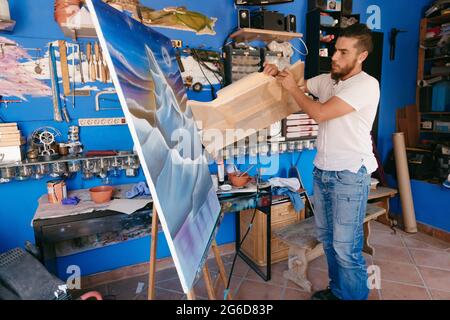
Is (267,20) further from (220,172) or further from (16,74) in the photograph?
(16,74)

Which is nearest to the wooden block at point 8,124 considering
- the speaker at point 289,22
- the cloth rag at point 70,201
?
the cloth rag at point 70,201

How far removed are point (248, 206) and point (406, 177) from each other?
6.75 feet

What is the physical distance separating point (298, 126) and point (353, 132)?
1124mm

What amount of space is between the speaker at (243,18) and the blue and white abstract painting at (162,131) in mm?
1278

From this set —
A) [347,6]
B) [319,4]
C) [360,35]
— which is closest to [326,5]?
[319,4]

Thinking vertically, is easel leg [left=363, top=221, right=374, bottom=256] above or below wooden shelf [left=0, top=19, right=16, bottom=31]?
below

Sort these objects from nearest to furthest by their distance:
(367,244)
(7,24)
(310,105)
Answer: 1. (310,105)
2. (7,24)
3. (367,244)

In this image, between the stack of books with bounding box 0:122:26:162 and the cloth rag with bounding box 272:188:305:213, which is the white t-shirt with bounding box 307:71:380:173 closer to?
the cloth rag with bounding box 272:188:305:213

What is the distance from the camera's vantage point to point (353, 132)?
1.69 meters

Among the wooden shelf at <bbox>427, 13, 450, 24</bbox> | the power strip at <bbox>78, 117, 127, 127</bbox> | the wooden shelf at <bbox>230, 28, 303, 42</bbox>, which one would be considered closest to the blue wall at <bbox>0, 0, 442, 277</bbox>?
the power strip at <bbox>78, 117, 127, 127</bbox>

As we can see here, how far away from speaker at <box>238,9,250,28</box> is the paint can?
184 cm

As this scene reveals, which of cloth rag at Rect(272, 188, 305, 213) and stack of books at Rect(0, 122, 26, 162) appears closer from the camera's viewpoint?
stack of books at Rect(0, 122, 26, 162)

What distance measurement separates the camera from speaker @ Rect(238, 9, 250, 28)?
2490 mm
